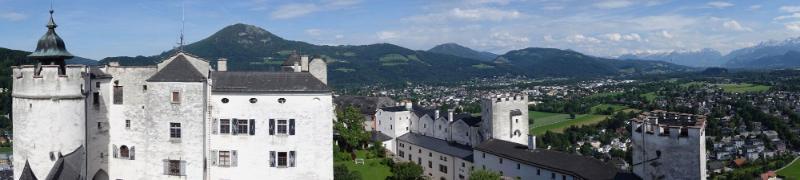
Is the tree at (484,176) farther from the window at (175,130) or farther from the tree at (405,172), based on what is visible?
the window at (175,130)

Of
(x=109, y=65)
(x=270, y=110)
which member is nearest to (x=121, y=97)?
(x=109, y=65)

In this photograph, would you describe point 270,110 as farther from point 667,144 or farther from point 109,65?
point 667,144

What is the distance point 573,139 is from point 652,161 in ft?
273

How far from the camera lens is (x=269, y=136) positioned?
42969 millimetres

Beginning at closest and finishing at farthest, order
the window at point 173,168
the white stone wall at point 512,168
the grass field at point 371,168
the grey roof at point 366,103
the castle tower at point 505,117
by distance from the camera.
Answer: the window at point 173,168
the white stone wall at point 512,168
the grass field at point 371,168
the castle tower at point 505,117
the grey roof at point 366,103

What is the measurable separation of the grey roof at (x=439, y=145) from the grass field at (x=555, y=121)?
4482 cm

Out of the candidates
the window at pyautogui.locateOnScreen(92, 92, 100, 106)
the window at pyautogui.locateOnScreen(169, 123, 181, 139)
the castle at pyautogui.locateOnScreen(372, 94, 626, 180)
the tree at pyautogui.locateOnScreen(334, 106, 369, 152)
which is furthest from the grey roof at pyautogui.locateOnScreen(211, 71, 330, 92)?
the tree at pyautogui.locateOnScreen(334, 106, 369, 152)

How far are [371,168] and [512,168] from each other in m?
19.9

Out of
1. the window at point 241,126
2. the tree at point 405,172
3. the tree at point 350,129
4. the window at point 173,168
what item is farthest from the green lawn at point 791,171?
the window at point 173,168

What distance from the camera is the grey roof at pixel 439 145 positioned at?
7300cm

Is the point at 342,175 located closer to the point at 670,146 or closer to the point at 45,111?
the point at 45,111

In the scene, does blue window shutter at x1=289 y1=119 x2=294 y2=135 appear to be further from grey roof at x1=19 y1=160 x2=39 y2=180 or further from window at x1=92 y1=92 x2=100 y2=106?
grey roof at x1=19 y1=160 x2=39 y2=180

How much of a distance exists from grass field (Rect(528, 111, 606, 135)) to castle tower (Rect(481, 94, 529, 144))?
183ft

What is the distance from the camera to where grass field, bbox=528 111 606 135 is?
135 metres
